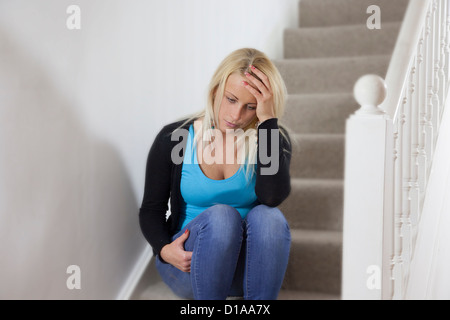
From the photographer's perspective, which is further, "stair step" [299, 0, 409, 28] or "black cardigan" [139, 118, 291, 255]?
"stair step" [299, 0, 409, 28]

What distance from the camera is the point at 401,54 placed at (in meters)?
1.17

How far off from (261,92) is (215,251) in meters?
0.43

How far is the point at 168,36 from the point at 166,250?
0.70 meters

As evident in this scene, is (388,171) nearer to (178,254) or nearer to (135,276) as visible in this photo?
(178,254)

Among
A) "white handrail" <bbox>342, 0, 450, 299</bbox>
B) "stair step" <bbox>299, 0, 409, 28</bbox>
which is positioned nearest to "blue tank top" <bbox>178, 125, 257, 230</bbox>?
"white handrail" <bbox>342, 0, 450, 299</bbox>

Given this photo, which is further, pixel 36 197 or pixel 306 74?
pixel 306 74

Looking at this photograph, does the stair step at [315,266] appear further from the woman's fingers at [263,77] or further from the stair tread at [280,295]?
the woman's fingers at [263,77]

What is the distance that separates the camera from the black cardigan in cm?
130

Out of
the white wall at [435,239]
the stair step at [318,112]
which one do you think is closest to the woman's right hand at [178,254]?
the white wall at [435,239]

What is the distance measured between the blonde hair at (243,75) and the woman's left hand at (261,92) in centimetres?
2

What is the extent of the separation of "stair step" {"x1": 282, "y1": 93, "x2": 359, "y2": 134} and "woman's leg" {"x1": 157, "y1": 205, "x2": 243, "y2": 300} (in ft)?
3.13

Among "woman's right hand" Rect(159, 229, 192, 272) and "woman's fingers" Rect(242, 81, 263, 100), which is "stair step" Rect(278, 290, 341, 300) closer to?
"woman's right hand" Rect(159, 229, 192, 272)
